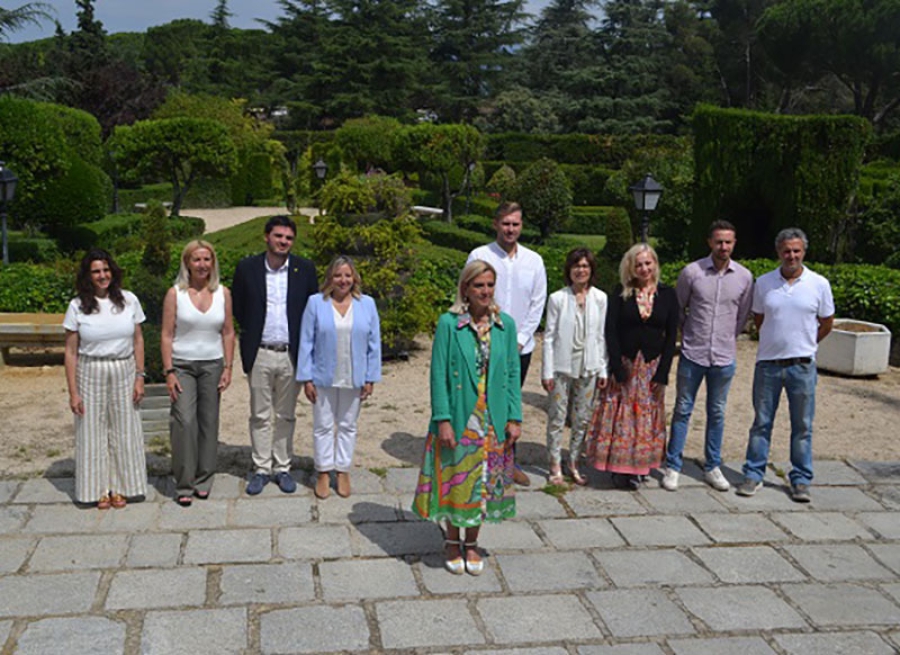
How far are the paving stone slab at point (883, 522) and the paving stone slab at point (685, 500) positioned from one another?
0.84 m

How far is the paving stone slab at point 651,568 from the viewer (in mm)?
4562

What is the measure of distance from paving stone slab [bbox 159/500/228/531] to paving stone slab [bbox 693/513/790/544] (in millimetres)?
2827

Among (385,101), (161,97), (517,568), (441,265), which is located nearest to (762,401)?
(517,568)

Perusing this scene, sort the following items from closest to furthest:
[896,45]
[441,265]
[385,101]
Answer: [441,265] < [896,45] < [385,101]

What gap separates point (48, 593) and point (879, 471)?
545cm

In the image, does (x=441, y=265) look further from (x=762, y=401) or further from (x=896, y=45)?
(x=896, y=45)

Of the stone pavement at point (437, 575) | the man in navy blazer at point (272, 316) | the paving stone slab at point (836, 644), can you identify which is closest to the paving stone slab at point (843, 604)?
the stone pavement at point (437, 575)

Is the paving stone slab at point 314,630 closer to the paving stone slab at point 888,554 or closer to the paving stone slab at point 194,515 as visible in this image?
the paving stone slab at point 194,515

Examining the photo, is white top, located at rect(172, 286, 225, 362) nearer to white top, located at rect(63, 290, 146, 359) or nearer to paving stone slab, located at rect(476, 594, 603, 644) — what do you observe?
white top, located at rect(63, 290, 146, 359)

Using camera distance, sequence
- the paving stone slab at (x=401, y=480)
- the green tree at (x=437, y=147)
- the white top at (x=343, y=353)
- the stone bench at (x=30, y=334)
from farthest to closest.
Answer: the green tree at (x=437, y=147) → the stone bench at (x=30, y=334) → the paving stone slab at (x=401, y=480) → the white top at (x=343, y=353)

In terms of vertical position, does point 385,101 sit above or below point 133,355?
above

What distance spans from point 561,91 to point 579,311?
4082 centimetres

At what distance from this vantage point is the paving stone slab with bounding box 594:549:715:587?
456 centimetres

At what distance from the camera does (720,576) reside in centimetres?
464
